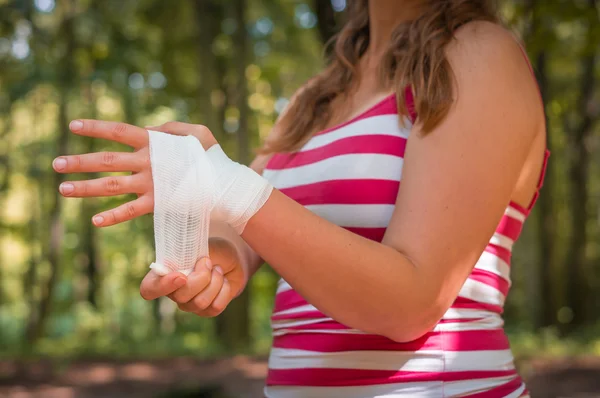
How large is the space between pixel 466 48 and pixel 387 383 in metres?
0.68

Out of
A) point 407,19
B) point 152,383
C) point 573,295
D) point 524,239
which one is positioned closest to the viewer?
point 407,19

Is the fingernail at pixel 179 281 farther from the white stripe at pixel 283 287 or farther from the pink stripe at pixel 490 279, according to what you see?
the pink stripe at pixel 490 279

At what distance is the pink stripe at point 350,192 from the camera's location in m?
1.47

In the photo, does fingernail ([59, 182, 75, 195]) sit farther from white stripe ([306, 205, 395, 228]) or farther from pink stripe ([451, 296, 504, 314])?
pink stripe ([451, 296, 504, 314])

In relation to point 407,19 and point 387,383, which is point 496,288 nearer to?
point 387,383

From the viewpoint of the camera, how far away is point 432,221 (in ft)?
4.26

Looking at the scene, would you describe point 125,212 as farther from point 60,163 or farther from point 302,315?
point 302,315

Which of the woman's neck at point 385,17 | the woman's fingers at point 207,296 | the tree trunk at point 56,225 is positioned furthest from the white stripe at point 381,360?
the tree trunk at point 56,225

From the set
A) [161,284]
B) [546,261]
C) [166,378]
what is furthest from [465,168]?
[546,261]

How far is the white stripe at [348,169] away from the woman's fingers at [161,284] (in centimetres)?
47

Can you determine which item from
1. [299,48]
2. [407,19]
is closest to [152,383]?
[299,48]

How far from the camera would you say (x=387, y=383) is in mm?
1433

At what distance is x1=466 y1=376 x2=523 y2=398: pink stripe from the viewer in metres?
1.44

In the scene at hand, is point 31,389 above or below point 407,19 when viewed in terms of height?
below
